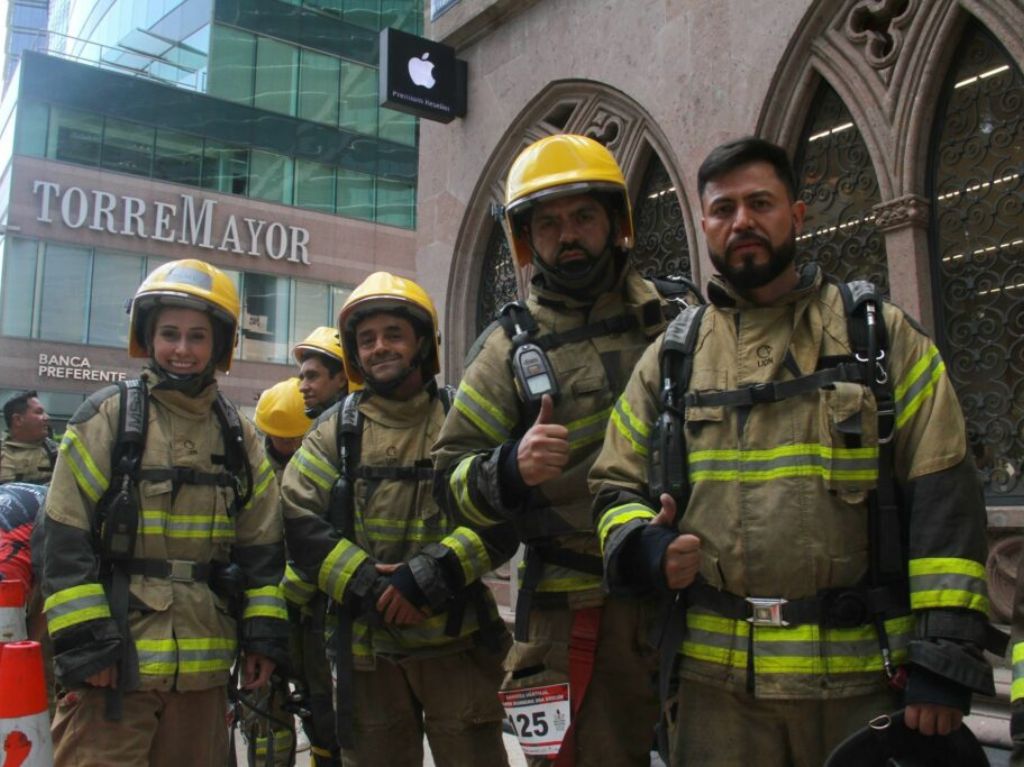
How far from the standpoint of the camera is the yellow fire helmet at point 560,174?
3043mm

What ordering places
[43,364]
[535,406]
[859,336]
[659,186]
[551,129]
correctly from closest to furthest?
[859,336] < [535,406] < [659,186] < [551,129] < [43,364]

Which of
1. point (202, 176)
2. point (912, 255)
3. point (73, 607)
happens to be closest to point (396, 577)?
point (73, 607)

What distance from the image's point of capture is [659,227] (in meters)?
6.96

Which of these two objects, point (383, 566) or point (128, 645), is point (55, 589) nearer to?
point (128, 645)

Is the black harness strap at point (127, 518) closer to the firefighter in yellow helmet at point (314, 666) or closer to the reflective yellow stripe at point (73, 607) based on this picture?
the reflective yellow stripe at point (73, 607)

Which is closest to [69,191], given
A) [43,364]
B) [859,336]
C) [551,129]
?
[43,364]

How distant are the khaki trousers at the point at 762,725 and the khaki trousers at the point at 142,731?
1.78m

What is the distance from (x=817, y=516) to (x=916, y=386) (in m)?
0.40

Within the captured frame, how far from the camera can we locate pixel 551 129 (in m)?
7.68

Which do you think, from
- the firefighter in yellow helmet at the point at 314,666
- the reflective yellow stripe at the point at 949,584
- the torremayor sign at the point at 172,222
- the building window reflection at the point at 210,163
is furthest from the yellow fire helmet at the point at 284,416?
the building window reflection at the point at 210,163

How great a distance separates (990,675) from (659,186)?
5.50 m

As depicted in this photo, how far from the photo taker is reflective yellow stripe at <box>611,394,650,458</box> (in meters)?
2.44

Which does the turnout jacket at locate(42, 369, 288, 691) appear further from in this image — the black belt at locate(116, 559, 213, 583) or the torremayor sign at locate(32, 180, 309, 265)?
the torremayor sign at locate(32, 180, 309, 265)

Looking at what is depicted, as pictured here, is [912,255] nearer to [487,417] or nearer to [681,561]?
[487,417]
